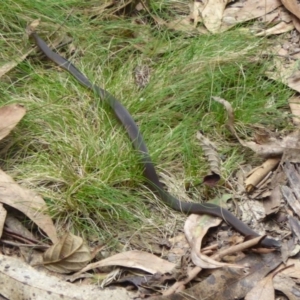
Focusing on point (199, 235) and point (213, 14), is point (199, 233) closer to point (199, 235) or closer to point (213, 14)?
point (199, 235)

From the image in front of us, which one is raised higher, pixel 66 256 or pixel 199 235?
pixel 66 256

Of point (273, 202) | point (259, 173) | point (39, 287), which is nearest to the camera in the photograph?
point (39, 287)

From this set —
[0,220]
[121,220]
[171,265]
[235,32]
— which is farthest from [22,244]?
[235,32]

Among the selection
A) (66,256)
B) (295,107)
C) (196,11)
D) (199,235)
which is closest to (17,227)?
(66,256)

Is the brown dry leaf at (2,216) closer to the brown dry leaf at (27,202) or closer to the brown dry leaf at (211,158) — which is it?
the brown dry leaf at (27,202)

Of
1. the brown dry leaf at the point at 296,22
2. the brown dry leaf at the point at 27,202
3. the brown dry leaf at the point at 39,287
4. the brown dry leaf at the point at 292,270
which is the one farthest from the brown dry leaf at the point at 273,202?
the brown dry leaf at the point at 296,22
